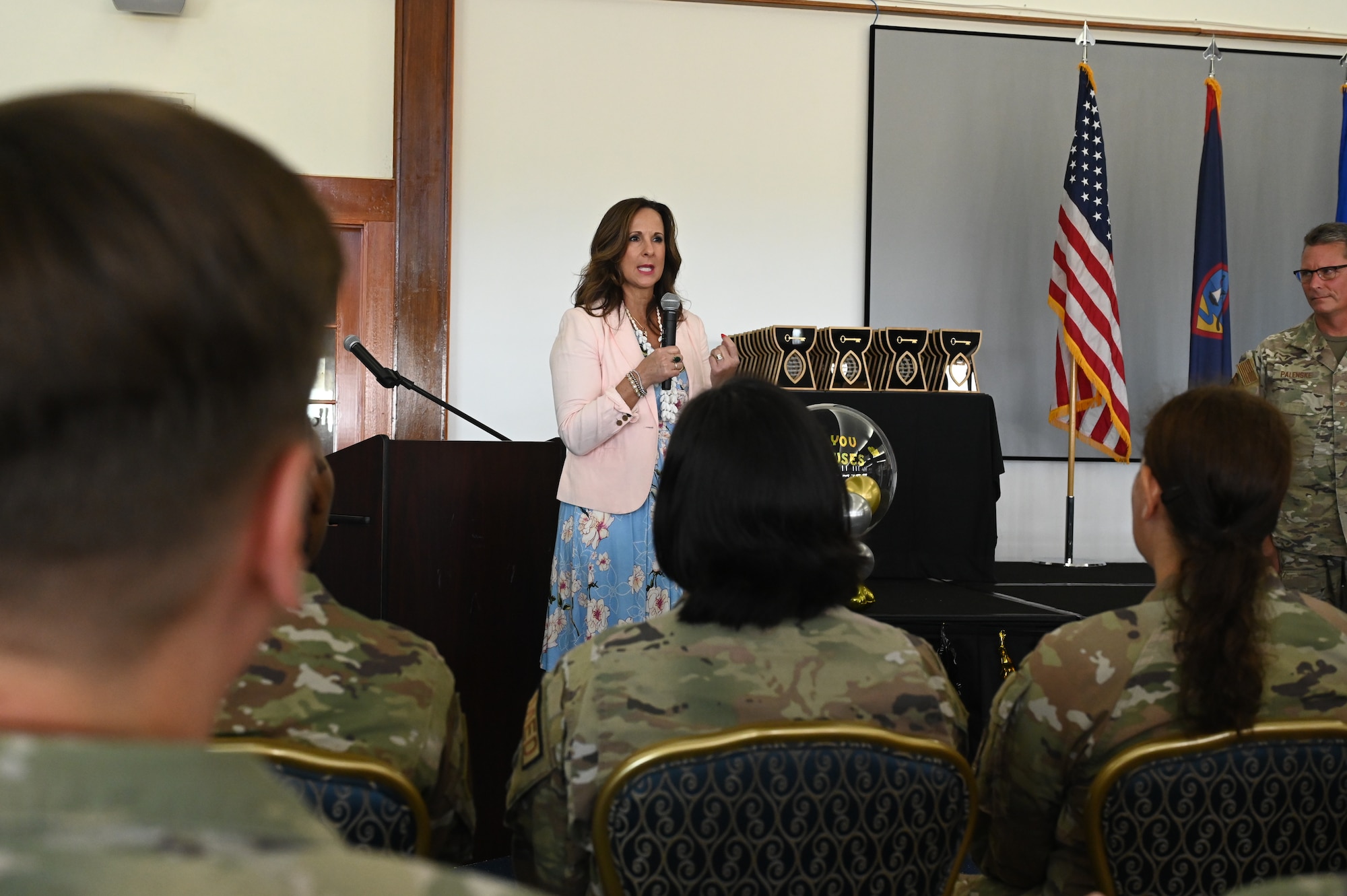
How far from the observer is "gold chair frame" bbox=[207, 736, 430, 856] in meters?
1.08

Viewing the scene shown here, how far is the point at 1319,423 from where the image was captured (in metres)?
3.52

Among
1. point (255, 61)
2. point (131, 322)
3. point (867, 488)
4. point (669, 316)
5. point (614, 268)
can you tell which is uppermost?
point (255, 61)

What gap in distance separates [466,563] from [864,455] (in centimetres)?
103

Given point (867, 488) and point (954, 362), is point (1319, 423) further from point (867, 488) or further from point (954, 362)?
point (867, 488)

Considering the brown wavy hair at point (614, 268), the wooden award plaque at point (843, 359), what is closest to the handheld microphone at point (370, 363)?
the brown wavy hair at point (614, 268)

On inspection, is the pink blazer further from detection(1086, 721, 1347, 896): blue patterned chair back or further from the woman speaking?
detection(1086, 721, 1347, 896): blue patterned chair back

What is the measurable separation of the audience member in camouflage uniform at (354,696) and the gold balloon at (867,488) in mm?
1436

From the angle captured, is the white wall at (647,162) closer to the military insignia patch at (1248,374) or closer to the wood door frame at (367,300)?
the wood door frame at (367,300)

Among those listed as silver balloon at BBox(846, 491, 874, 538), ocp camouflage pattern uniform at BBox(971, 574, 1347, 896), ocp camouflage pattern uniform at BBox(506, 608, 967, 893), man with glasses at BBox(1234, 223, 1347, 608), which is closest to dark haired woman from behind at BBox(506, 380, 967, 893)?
ocp camouflage pattern uniform at BBox(506, 608, 967, 893)

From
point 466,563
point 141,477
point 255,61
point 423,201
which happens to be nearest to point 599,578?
point 466,563

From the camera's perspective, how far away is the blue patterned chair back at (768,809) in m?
1.17

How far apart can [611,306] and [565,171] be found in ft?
6.90

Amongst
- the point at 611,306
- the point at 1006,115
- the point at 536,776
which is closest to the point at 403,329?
the point at 611,306

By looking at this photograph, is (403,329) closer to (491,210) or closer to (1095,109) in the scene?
(491,210)
